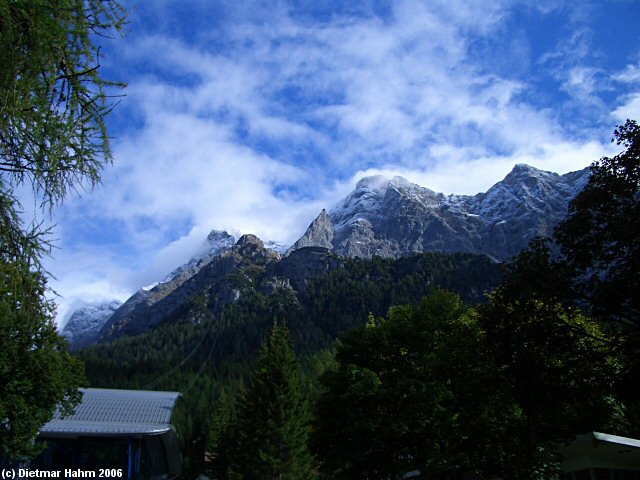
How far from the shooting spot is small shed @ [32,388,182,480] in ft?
113

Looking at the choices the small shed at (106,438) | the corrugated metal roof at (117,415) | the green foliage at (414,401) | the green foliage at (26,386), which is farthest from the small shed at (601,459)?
the corrugated metal roof at (117,415)

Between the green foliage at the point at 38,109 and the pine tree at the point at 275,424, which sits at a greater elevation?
the green foliage at the point at 38,109

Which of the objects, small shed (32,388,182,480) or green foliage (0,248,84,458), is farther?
small shed (32,388,182,480)

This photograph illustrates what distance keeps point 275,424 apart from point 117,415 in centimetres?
1179

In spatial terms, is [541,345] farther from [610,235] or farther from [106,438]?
[106,438]

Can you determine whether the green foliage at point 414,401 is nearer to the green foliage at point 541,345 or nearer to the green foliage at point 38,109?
the green foliage at point 541,345

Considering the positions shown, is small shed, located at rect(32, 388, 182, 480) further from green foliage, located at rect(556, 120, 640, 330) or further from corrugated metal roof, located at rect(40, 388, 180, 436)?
green foliage, located at rect(556, 120, 640, 330)

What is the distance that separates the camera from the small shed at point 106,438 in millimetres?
34531

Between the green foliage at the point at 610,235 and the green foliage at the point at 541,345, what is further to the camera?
the green foliage at the point at 541,345

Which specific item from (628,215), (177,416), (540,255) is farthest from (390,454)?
(177,416)

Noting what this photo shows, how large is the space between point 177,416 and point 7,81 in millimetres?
100928

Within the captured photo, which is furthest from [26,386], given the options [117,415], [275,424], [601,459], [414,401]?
[601,459]

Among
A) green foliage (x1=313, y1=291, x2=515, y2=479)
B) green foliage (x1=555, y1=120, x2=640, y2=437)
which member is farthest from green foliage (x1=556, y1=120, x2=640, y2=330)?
green foliage (x1=313, y1=291, x2=515, y2=479)

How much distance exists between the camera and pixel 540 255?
12.8m
